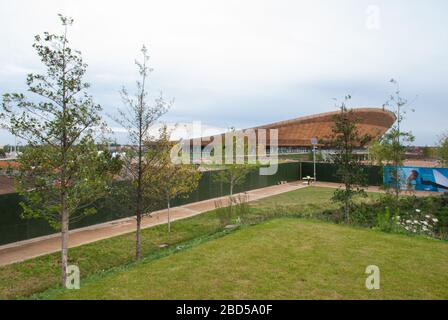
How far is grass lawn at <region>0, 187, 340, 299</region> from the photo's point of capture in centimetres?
877

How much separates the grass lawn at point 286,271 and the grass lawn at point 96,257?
Answer: 187 cm

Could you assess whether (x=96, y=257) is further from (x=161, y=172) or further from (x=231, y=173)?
(x=231, y=173)

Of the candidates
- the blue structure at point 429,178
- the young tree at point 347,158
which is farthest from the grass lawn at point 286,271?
the blue structure at point 429,178

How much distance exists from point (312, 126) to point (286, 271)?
6282 cm

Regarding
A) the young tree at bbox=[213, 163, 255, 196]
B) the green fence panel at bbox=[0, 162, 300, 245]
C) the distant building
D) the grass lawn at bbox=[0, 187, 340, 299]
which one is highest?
the distant building

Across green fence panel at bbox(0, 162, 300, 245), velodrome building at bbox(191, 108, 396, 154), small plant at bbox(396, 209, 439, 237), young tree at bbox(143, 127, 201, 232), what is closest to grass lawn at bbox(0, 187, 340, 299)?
young tree at bbox(143, 127, 201, 232)

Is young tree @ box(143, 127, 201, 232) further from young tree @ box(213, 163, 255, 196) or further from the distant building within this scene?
the distant building

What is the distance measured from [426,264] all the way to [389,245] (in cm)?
149

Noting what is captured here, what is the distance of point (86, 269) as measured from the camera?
32.6ft

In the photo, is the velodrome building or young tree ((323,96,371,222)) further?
the velodrome building

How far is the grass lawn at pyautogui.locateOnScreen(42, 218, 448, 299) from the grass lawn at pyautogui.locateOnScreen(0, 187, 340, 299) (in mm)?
1867

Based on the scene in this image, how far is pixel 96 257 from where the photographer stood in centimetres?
1095

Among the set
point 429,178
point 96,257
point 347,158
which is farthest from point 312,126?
point 96,257
